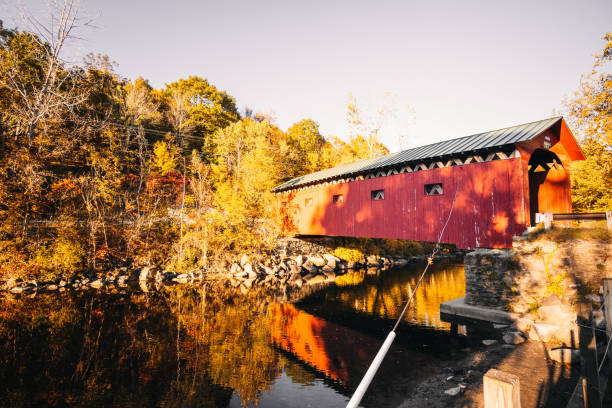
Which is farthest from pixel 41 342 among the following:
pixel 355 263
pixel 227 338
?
pixel 355 263

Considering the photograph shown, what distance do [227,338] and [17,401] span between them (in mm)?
4247

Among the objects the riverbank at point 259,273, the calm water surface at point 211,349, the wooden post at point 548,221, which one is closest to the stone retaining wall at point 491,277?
the wooden post at point 548,221

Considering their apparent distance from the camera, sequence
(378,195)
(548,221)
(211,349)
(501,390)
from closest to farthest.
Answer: (501,390)
(211,349)
(548,221)
(378,195)

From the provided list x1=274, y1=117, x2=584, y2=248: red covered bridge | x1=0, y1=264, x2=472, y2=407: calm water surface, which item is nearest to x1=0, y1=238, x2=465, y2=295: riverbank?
x1=0, y1=264, x2=472, y2=407: calm water surface

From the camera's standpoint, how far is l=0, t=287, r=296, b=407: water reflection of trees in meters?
5.64

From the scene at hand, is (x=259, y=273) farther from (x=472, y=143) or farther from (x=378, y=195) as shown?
(x=472, y=143)

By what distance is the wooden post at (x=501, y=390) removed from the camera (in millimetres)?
1670

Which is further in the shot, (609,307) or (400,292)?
(400,292)

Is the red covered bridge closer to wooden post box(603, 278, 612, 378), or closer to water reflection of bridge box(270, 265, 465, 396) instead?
water reflection of bridge box(270, 265, 465, 396)

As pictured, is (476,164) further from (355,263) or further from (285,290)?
(355,263)

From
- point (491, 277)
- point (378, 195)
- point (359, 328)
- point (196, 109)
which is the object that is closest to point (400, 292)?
point (378, 195)

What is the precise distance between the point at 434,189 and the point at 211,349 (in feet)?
29.6

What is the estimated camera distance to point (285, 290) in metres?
14.3

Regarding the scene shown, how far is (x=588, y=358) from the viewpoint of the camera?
3.15 meters
